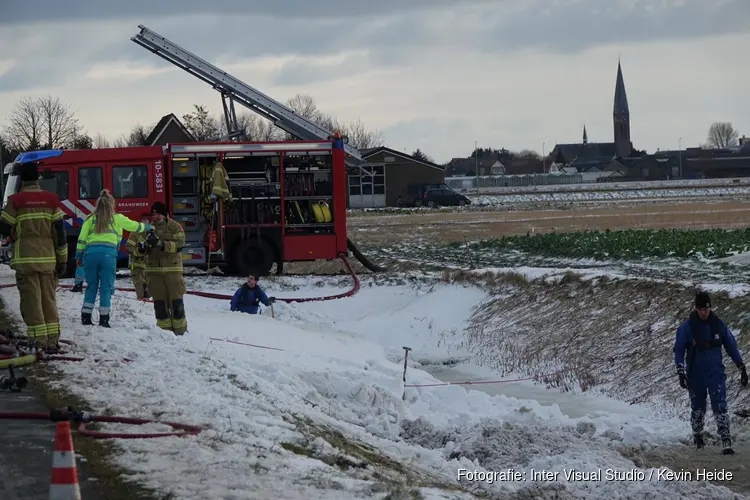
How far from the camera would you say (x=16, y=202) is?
36.7 ft

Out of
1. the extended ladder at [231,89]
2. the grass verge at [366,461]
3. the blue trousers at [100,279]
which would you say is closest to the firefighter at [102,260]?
the blue trousers at [100,279]

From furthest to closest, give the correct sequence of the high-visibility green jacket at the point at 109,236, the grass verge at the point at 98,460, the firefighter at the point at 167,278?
the firefighter at the point at 167,278 < the high-visibility green jacket at the point at 109,236 < the grass verge at the point at 98,460

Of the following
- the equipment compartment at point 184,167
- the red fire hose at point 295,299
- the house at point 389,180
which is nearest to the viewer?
the red fire hose at point 295,299

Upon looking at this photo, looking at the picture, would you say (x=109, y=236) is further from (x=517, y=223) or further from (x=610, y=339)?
(x=517, y=223)

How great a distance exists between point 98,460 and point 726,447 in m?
6.34

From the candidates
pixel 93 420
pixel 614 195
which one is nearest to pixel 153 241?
pixel 93 420

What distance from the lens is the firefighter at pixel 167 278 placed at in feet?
45.1

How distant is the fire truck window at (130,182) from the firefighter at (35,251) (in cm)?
1156

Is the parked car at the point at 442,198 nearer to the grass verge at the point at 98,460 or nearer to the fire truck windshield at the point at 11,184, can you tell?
the fire truck windshield at the point at 11,184

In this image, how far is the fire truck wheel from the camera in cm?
2309

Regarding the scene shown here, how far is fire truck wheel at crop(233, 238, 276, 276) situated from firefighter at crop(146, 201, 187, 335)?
9.15 meters

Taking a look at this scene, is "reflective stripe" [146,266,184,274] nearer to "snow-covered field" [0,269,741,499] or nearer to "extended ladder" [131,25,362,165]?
"snow-covered field" [0,269,741,499]

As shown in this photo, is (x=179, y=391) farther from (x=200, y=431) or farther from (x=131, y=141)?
(x=131, y=141)

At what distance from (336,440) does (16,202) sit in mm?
4399
